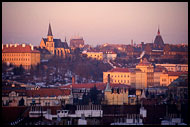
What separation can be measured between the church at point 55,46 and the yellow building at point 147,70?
3652 millimetres

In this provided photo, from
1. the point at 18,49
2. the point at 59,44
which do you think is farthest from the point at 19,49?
the point at 59,44

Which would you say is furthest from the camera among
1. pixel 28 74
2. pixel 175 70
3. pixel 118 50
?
pixel 118 50

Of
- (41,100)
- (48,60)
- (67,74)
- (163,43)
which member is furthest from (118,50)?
(41,100)

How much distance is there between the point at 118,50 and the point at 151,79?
21.0 ft

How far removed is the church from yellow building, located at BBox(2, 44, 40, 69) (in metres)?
2.13

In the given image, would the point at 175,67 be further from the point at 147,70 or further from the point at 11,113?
the point at 11,113

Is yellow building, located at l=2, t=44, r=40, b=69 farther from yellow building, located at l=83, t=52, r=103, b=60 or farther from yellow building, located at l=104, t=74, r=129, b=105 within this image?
yellow building, located at l=104, t=74, r=129, b=105

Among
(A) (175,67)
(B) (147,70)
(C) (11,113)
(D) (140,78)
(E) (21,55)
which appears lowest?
(C) (11,113)

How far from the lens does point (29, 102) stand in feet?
52.5

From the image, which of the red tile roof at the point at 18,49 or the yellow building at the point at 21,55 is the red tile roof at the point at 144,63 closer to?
the yellow building at the point at 21,55

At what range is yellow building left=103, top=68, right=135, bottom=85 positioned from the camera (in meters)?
26.7

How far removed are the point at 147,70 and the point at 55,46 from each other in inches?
247

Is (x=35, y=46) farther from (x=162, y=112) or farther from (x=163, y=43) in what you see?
(x=162, y=112)

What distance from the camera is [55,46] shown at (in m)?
33.5
